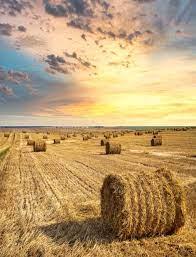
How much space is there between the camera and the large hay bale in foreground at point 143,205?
9008 millimetres

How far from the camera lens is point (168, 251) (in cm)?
833

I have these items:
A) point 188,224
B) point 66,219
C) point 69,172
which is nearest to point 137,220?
point 188,224

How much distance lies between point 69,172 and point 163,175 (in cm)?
1152

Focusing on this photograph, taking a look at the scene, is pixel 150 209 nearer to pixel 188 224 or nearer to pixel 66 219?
pixel 188 224

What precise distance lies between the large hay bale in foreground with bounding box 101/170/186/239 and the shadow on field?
0.30 metres

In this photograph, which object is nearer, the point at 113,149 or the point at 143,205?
the point at 143,205

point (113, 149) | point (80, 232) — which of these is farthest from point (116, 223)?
point (113, 149)

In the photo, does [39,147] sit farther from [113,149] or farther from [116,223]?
[116,223]

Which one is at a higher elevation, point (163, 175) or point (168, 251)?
point (163, 175)

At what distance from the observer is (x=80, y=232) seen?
31.7 ft

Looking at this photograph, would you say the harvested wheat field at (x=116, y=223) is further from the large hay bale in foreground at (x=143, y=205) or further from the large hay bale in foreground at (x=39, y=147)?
the large hay bale in foreground at (x=39, y=147)

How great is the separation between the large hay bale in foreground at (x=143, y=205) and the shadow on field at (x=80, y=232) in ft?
0.98

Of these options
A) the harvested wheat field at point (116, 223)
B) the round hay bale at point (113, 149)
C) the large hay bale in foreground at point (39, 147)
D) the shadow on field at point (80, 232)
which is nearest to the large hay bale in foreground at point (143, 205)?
the harvested wheat field at point (116, 223)

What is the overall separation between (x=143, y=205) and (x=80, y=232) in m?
1.76
